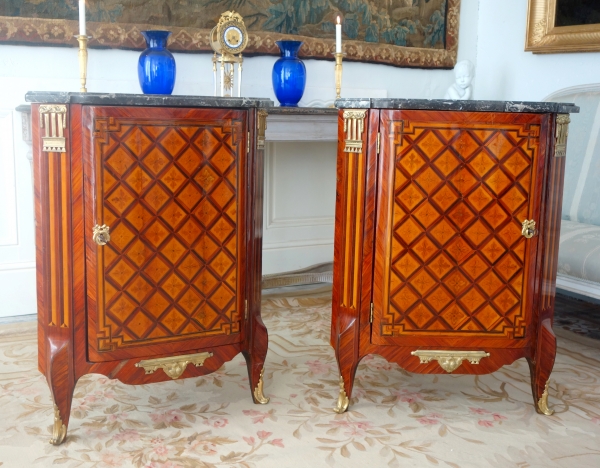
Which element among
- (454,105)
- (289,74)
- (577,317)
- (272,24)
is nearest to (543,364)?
(454,105)

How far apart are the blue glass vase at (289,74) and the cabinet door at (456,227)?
54.4 inches

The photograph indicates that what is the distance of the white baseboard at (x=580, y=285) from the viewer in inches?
116

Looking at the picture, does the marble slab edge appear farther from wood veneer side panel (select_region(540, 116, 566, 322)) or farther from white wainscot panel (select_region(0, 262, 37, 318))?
white wainscot panel (select_region(0, 262, 37, 318))

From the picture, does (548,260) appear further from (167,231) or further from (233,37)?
(233,37)

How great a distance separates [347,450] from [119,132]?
1.29m

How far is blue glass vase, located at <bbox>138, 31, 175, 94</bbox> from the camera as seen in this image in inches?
122

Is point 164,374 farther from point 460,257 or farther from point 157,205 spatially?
point 460,257

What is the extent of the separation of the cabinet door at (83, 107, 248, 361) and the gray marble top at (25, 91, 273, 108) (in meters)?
0.02

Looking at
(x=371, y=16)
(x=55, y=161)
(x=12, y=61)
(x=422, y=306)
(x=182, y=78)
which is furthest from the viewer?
(x=371, y=16)

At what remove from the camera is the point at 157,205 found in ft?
7.07

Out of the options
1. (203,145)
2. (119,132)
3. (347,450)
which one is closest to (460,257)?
(347,450)

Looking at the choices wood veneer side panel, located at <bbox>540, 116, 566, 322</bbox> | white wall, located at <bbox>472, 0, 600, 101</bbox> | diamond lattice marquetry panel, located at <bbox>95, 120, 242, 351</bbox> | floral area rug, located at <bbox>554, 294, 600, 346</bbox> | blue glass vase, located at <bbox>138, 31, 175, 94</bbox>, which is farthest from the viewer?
white wall, located at <bbox>472, 0, 600, 101</bbox>

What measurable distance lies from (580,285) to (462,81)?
1.58 m

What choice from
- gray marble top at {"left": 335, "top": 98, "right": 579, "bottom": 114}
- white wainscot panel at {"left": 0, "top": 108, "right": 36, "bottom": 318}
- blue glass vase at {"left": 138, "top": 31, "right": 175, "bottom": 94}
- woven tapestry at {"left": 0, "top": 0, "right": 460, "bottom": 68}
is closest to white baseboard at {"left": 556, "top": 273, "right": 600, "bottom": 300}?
gray marble top at {"left": 335, "top": 98, "right": 579, "bottom": 114}
